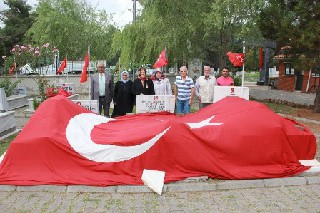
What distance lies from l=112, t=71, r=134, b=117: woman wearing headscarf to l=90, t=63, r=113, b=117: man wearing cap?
11.3 inches

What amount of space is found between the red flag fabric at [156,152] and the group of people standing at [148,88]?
3.47 metres

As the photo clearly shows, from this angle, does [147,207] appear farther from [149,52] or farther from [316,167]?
[149,52]

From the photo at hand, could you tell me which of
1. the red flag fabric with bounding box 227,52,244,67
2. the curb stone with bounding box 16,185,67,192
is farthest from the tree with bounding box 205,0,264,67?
the curb stone with bounding box 16,185,67,192

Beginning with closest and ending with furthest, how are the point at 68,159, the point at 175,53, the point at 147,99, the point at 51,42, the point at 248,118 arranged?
the point at 68,159
the point at 248,118
the point at 147,99
the point at 175,53
the point at 51,42

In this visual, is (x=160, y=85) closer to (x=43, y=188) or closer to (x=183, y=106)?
(x=183, y=106)

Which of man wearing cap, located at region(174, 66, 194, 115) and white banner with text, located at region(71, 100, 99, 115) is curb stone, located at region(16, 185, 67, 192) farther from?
man wearing cap, located at region(174, 66, 194, 115)

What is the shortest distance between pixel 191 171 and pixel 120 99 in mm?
4539

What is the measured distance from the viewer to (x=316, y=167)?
658 cm

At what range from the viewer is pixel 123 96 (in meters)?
10.3

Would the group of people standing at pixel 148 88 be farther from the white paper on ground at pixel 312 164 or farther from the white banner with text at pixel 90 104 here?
the white paper on ground at pixel 312 164

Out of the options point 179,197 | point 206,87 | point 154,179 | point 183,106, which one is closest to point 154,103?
point 183,106

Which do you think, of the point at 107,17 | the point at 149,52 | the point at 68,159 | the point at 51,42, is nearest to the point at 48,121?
the point at 68,159

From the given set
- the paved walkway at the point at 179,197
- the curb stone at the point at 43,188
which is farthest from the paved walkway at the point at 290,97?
the curb stone at the point at 43,188

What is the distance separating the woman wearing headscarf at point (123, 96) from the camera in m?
10.3
